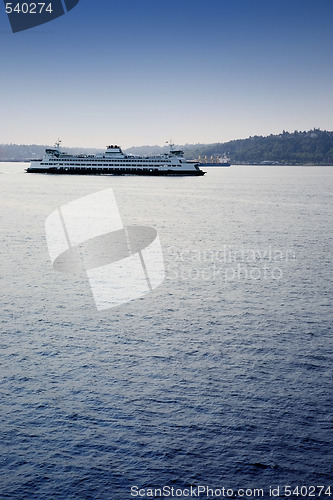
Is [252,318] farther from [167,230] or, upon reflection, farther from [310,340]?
[167,230]

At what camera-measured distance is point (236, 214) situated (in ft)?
185

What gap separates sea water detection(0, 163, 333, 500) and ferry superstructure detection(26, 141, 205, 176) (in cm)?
13228

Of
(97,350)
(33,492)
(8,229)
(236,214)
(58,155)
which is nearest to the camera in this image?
(33,492)

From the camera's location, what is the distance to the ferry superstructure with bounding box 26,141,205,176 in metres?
156

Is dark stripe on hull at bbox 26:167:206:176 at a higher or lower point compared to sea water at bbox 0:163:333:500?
higher

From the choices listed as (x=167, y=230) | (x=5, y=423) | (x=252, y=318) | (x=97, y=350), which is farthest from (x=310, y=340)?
(x=167, y=230)

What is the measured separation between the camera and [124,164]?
156 metres

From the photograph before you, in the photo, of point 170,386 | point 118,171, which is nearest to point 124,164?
point 118,171

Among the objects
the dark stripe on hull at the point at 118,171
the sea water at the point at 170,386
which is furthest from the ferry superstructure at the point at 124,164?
the sea water at the point at 170,386

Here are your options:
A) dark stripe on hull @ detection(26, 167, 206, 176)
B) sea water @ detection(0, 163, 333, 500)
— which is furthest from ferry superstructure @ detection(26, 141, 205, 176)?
sea water @ detection(0, 163, 333, 500)

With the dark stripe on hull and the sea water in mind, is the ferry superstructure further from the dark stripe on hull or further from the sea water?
the sea water

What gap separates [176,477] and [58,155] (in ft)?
534

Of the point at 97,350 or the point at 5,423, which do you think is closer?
the point at 5,423

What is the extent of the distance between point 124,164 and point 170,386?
147919 mm
